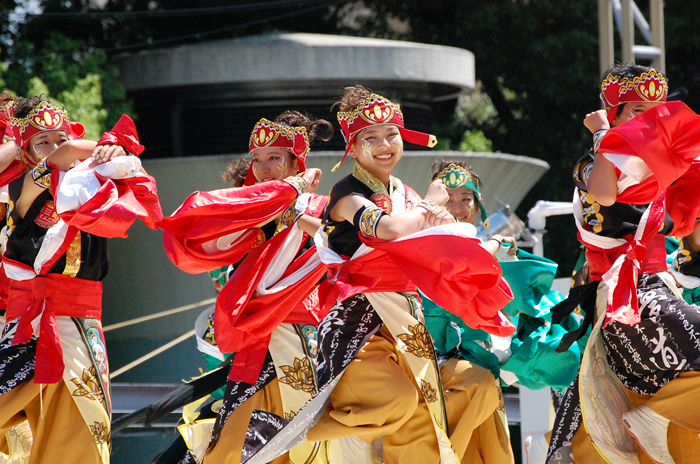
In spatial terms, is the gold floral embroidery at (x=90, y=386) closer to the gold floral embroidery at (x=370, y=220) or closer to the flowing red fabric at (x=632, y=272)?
the gold floral embroidery at (x=370, y=220)

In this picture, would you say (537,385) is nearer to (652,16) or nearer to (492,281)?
(492,281)

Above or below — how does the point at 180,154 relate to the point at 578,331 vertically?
below

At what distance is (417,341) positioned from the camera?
3.27m

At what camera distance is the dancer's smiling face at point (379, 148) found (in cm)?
336

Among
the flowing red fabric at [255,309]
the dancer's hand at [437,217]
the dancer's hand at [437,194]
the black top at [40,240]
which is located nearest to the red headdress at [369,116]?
the dancer's hand at [437,194]

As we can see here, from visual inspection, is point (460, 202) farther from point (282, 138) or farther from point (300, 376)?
point (300, 376)

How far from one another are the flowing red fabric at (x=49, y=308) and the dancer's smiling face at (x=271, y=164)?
0.84 metres

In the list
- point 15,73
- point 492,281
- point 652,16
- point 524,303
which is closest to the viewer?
point 492,281

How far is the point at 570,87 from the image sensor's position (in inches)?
497

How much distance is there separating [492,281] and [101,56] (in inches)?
278

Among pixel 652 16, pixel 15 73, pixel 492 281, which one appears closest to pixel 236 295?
pixel 492 281

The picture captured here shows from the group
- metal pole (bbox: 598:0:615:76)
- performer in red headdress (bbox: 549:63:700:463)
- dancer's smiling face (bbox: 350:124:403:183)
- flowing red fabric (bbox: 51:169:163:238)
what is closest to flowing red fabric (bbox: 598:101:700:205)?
performer in red headdress (bbox: 549:63:700:463)

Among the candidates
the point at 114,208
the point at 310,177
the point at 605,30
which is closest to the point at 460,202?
the point at 310,177

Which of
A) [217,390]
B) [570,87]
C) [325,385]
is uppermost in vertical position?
[325,385]
